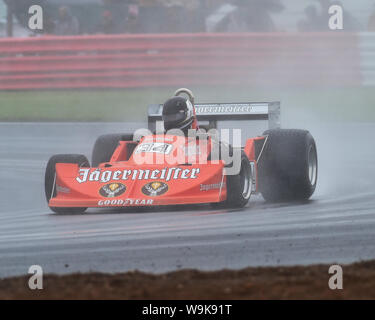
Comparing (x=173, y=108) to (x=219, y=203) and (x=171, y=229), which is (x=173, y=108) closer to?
(x=219, y=203)

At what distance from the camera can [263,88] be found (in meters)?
19.4

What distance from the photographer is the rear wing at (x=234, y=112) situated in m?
10.6

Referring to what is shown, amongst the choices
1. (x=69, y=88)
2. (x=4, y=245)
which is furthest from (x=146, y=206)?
(x=69, y=88)

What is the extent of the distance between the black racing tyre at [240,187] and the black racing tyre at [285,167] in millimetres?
504

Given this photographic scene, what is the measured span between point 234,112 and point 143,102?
25.0 ft

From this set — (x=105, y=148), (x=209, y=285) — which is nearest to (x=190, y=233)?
(x=209, y=285)

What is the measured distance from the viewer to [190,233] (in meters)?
7.54

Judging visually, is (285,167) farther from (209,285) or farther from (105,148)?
(209,285)

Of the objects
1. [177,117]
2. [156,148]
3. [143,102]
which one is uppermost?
[143,102]

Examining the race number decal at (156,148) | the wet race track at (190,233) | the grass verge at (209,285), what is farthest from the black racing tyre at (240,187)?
the grass verge at (209,285)

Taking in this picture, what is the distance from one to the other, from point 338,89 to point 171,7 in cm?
389

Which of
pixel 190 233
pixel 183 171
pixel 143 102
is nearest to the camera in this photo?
pixel 190 233

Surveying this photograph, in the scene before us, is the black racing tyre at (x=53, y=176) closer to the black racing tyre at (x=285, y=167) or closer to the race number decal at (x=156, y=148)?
the race number decal at (x=156, y=148)
